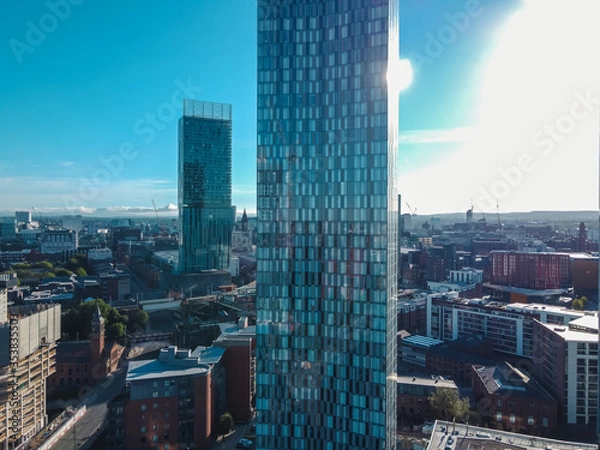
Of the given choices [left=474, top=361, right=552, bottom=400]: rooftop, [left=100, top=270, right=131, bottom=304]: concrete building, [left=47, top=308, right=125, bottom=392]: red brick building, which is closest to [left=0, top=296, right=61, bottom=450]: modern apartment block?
[left=47, top=308, right=125, bottom=392]: red brick building

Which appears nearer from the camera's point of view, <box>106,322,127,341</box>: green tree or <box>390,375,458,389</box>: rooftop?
<box>390,375,458,389</box>: rooftop

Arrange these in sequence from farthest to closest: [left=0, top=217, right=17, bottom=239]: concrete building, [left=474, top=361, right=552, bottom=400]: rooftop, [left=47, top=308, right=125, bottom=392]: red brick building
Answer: [left=0, top=217, right=17, bottom=239]: concrete building → [left=47, top=308, right=125, bottom=392]: red brick building → [left=474, top=361, right=552, bottom=400]: rooftop

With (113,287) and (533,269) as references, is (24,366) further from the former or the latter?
(533,269)

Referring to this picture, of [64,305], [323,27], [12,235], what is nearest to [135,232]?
[12,235]

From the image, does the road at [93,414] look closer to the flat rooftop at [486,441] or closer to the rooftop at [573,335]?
the flat rooftop at [486,441]

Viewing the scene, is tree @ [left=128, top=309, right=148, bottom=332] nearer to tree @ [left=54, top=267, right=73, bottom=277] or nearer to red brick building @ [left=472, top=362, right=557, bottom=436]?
tree @ [left=54, top=267, right=73, bottom=277]

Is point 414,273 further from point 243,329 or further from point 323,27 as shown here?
point 323,27
